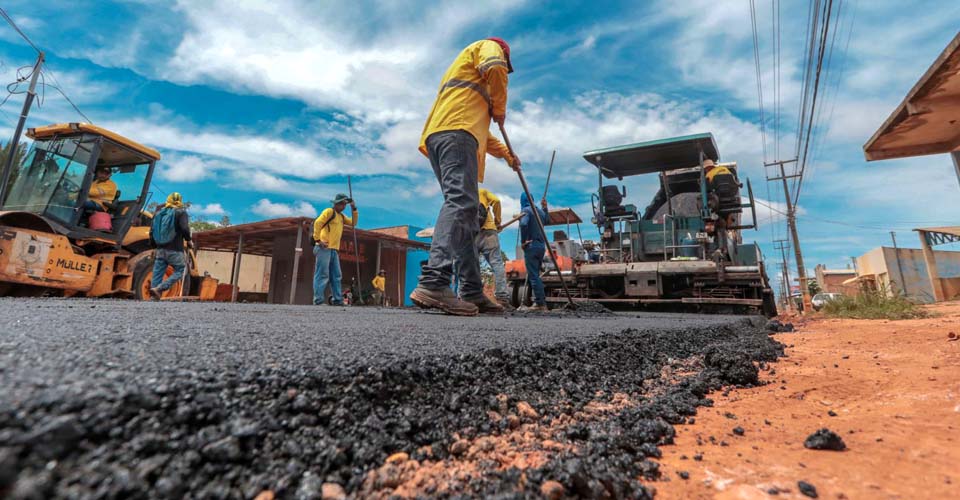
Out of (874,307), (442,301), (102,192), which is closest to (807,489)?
(442,301)

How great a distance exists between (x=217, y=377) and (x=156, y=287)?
6.47 meters

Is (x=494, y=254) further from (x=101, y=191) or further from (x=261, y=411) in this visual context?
(x=261, y=411)

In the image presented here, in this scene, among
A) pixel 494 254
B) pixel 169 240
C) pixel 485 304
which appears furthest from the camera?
pixel 494 254

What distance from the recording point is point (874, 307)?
6.09 metres

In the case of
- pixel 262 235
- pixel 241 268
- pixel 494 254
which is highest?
pixel 262 235

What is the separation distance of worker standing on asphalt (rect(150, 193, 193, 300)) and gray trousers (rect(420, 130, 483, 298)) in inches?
184

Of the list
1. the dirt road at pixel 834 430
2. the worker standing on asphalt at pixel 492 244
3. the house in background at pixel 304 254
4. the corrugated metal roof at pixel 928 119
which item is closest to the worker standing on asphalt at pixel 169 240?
the worker standing on asphalt at pixel 492 244

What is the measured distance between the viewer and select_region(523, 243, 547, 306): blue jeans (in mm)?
5602

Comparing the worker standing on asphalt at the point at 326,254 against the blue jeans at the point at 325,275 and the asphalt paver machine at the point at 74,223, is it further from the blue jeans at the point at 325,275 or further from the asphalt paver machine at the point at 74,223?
the asphalt paver machine at the point at 74,223

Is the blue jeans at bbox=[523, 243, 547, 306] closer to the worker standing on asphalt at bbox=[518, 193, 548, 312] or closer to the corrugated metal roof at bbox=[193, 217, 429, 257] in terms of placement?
Result: the worker standing on asphalt at bbox=[518, 193, 548, 312]

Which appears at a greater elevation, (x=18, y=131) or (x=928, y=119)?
(x=18, y=131)

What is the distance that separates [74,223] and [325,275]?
3054 mm

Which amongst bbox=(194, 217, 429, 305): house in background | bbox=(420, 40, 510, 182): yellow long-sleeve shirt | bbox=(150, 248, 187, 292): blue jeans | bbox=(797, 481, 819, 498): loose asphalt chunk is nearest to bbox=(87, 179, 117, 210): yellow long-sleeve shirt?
bbox=(150, 248, 187, 292): blue jeans

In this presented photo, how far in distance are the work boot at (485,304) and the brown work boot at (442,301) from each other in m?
0.29
